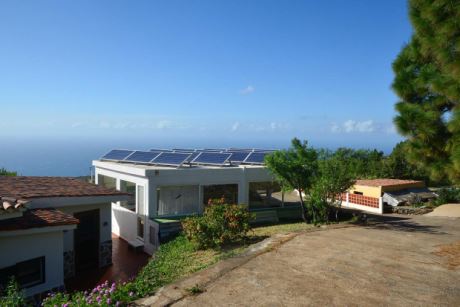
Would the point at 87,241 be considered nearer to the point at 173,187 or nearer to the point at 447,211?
the point at 173,187

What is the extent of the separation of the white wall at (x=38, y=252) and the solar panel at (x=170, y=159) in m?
8.11

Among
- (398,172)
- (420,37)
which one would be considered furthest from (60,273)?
(398,172)

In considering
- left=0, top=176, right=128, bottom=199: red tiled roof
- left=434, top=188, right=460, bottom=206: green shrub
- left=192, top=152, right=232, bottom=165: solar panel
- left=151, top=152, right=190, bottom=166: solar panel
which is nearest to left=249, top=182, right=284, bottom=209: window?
left=192, top=152, right=232, bottom=165: solar panel

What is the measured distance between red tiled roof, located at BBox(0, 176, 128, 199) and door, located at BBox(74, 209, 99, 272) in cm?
83

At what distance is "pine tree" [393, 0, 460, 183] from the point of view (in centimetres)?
833

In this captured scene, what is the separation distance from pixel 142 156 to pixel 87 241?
7539mm

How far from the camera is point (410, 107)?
31.3 ft

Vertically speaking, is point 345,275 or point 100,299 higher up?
point 100,299

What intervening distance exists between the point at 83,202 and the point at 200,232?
4422 mm

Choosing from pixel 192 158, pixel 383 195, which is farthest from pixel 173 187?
pixel 383 195

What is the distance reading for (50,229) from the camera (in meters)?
9.68

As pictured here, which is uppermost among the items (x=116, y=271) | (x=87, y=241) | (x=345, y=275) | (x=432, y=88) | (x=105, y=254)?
(x=432, y=88)

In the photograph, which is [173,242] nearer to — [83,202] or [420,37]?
[83,202]

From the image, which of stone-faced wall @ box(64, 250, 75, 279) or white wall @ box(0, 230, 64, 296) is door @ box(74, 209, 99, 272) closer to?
stone-faced wall @ box(64, 250, 75, 279)
